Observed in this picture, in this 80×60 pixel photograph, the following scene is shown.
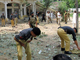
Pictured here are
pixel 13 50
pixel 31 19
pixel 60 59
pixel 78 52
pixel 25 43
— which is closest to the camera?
pixel 60 59

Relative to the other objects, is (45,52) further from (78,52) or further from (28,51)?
(28,51)

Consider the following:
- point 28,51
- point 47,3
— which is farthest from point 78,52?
point 47,3

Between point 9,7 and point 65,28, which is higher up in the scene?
point 9,7

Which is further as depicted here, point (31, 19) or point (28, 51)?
point (31, 19)

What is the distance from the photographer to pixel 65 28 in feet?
16.2

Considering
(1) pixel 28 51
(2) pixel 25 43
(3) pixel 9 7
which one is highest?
(3) pixel 9 7

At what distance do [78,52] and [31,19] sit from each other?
3.66 m

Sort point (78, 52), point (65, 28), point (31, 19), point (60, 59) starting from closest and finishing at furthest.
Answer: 1. point (60, 59)
2. point (65, 28)
3. point (78, 52)
4. point (31, 19)

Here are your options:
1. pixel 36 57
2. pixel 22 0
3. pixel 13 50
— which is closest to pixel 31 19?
pixel 13 50

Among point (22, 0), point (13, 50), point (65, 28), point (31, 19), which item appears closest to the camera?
point (65, 28)

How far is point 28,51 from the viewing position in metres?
3.90

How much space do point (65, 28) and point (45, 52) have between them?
1.53 m

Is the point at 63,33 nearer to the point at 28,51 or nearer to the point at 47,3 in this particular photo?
the point at 28,51

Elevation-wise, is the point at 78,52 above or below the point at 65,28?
below
